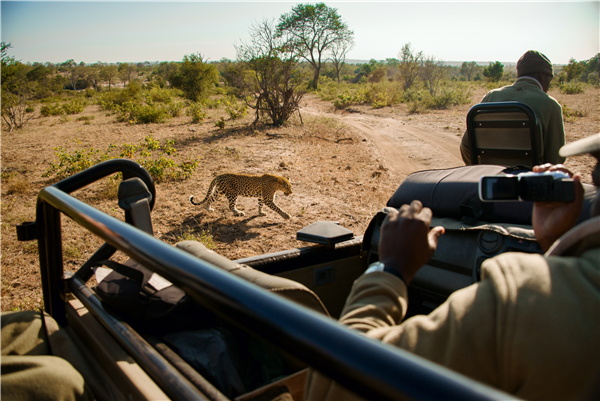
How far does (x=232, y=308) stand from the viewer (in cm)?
50

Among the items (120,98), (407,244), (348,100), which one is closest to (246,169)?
(407,244)

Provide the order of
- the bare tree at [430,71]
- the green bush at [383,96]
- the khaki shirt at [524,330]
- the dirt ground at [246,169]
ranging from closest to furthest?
the khaki shirt at [524,330], the dirt ground at [246,169], the green bush at [383,96], the bare tree at [430,71]

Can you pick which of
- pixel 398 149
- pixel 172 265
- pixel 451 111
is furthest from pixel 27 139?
pixel 451 111

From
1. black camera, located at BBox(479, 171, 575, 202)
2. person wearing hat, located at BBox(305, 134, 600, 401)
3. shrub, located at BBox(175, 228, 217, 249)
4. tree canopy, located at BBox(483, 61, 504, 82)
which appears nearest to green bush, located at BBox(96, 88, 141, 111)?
shrub, located at BBox(175, 228, 217, 249)

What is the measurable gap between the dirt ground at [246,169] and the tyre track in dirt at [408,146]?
27mm

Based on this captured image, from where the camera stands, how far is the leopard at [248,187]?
16.9 ft

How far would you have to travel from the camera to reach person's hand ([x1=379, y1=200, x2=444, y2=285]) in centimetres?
84

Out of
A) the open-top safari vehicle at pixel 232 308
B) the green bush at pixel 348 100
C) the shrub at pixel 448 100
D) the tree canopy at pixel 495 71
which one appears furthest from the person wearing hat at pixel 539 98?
the tree canopy at pixel 495 71

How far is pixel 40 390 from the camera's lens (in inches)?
32.0

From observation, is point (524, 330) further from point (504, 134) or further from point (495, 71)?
point (495, 71)

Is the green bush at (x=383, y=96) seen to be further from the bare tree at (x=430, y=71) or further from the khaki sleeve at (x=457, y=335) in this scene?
the khaki sleeve at (x=457, y=335)

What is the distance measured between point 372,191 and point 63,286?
513cm

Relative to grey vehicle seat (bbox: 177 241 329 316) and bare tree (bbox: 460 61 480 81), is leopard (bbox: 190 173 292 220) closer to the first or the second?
grey vehicle seat (bbox: 177 241 329 316)

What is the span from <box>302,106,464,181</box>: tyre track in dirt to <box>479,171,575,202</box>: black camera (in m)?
5.81
